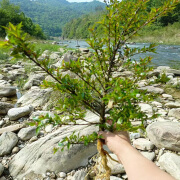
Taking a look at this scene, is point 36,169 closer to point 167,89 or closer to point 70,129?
point 70,129

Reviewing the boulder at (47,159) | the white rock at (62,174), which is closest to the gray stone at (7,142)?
the boulder at (47,159)

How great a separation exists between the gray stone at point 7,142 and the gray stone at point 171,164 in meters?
2.62

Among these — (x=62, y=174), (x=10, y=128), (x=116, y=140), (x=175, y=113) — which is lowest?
(x=62, y=174)

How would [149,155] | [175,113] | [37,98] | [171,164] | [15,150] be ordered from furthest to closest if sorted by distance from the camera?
[37,98], [175,113], [15,150], [149,155], [171,164]

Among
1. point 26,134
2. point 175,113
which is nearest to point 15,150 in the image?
point 26,134

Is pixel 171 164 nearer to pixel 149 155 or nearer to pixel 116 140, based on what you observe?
pixel 149 155

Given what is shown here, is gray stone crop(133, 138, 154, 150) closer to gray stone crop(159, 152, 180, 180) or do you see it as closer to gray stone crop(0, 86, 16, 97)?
gray stone crop(159, 152, 180, 180)

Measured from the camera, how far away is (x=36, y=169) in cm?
250

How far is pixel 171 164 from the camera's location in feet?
7.72

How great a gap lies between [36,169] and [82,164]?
72cm

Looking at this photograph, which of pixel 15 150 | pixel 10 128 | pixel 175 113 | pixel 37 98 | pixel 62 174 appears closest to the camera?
pixel 62 174

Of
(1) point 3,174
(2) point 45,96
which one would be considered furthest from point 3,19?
(1) point 3,174

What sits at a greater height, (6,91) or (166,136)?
(166,136)

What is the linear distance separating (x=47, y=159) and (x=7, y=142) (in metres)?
1.03
